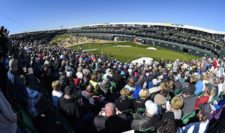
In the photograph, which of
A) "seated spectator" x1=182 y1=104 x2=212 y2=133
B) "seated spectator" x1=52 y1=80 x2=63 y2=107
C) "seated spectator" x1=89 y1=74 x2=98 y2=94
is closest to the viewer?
"seated spectator" x1=182 y1=104 x2=212 y2=133

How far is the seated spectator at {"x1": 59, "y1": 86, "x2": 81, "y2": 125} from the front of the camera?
30.1 ft

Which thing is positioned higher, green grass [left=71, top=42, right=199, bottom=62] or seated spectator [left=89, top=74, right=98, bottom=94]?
seated spectator [left=89, top=74, right=98, bottom=94]

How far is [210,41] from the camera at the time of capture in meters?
74.2

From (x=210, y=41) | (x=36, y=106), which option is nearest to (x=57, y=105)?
(x=36, y=106)

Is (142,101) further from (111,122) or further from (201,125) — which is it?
(201,125)

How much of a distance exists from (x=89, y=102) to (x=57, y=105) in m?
1.08

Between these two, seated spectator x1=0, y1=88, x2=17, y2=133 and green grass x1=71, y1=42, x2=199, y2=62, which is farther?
green grass x1=71, y1=42, x2=199, y2=62

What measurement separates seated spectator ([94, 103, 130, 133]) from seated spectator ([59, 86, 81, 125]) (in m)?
1.05

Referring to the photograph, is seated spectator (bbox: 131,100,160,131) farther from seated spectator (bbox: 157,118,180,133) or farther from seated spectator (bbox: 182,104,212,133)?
seated spectator (bbox: 157,118,180,133)

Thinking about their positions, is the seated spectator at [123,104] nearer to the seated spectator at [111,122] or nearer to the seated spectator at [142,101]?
the seated spectator at [142,101]

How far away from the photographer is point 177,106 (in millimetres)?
8070

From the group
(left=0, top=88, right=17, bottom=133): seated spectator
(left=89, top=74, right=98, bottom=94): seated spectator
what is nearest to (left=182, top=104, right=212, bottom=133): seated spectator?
(left=0, top=88, right=17, bottom=133): seated spectator

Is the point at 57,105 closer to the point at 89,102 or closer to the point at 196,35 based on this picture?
the point at 89,102

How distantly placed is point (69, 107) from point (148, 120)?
2587mm
